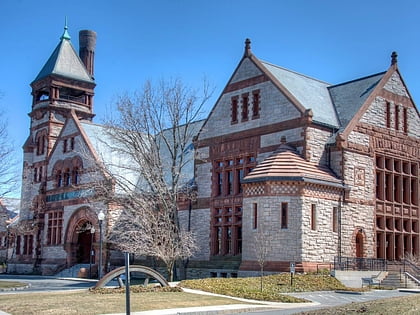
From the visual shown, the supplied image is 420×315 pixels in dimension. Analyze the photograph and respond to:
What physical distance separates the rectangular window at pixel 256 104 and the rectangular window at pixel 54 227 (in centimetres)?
2243

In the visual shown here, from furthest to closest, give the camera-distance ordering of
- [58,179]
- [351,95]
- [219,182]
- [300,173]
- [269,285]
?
[58,179] → [219,182] → [351,95] → [300,173] → [269,285]

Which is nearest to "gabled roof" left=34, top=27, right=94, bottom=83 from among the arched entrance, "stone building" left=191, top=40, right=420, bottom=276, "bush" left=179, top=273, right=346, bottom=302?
the arched entrance

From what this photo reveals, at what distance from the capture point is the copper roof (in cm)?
3216

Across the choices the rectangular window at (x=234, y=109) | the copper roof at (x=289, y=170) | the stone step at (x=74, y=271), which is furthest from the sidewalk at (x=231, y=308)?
the stone step at (x=74, y=271)

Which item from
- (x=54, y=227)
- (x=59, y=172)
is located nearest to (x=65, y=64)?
(x=59, y=172)

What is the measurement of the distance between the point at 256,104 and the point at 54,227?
962 inches

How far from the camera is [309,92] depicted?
128ft

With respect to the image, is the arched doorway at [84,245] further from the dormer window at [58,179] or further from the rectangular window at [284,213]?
the rectangular window at [284,213]

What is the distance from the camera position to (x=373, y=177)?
3650cm

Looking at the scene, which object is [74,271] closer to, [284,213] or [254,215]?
[254,215]

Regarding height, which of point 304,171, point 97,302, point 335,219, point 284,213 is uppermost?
point 304,171

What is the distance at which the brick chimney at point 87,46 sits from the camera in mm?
64475

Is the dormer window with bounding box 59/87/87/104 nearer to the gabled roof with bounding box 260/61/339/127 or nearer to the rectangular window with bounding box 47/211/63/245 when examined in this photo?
the rectangular window with bounding box 47/211/63/245

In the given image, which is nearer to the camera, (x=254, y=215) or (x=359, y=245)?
(x=254, y=215)
